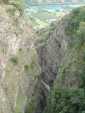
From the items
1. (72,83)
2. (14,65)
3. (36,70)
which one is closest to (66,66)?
(72,83)

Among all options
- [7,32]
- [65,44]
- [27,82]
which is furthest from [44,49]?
[7,32]

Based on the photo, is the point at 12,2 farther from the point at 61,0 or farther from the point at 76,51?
the point at 61,0

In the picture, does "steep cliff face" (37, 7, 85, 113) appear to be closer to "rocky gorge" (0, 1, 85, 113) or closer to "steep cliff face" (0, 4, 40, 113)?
"rocky gorge" (0, 1, 85, 113)

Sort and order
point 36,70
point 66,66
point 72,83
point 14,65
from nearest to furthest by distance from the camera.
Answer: point 14,65 < point 72,83 < point 66,66 < point 36,70

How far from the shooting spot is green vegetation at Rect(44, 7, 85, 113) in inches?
1403

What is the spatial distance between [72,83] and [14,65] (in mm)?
5582

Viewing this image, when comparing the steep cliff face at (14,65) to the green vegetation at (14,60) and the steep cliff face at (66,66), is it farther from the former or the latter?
the steep cliff face at (66,66)

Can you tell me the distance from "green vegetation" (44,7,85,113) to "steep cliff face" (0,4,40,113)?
11.8ft

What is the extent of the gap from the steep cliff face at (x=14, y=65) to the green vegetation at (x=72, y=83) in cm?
359

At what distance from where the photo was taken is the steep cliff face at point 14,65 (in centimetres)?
3488

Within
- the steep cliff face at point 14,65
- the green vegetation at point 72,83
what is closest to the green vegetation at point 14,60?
the steep cliff face at point 14,65

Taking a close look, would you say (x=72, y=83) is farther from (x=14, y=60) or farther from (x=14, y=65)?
(x=14, y=60)

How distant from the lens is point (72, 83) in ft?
128

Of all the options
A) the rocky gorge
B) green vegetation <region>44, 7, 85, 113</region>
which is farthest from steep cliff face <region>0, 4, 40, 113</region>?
green vegetation <region>44, 7, 85, 113</region>
